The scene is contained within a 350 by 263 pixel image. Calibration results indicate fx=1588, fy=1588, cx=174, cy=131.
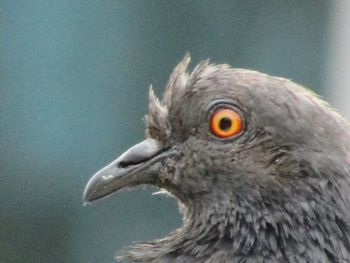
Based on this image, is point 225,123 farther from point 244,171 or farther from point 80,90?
point 80,90

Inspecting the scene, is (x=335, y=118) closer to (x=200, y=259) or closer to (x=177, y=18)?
(x=200, y=259)

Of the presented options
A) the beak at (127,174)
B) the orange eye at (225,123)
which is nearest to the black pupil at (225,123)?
the orange eye at (225,123)

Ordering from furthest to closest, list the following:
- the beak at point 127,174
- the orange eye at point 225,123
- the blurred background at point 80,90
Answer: the blurred background at point 80,90 → the beak at point 127,174 → the orange eye at point 225,123

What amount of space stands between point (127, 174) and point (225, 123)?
1.75 feet

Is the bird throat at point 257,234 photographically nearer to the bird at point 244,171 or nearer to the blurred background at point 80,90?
the bird at point 244,171

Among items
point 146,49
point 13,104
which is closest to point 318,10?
point 146,49

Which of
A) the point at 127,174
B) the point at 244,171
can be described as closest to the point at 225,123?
the point at 244,171

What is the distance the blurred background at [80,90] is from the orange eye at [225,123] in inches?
184

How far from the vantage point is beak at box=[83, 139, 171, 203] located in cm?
755

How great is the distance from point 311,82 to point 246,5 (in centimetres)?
79

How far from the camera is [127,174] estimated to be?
24.7ft

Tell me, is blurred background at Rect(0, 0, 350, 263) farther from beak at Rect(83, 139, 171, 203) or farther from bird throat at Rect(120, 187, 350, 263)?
bird throat at Rect(120, 187, 350, 263)

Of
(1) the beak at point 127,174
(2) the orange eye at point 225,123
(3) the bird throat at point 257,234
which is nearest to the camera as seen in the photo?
(3) the bird throat at point 257,234

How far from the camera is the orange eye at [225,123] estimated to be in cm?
739
